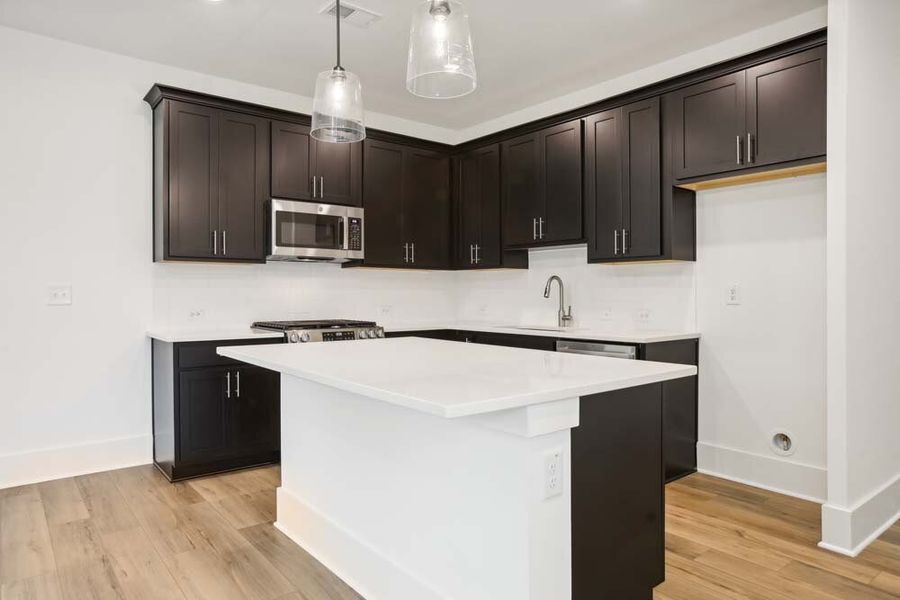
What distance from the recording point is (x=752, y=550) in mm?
2549

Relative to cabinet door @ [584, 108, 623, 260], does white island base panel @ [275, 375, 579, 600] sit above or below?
below

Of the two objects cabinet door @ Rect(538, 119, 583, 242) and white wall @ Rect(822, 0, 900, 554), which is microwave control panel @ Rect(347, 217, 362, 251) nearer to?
cabinet door @ Rect(538, 119, 583, 242)

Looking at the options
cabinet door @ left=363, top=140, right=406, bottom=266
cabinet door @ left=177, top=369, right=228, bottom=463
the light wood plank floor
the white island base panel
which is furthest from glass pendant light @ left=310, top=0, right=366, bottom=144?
cabinet door @ left=363, top=140, right=406, bottom=266

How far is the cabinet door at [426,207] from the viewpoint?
4.95 meters

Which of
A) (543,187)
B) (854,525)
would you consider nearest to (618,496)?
(854,525)

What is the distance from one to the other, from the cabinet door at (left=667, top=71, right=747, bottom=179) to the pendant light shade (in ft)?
7.21

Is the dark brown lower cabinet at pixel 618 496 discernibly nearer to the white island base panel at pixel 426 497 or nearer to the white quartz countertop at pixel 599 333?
the white island base panel at pixel 426 497

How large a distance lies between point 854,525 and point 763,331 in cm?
124

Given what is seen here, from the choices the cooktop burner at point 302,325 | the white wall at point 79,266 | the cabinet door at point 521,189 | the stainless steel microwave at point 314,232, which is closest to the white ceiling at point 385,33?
the white wall at point 79,266

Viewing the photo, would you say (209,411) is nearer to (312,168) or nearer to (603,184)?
(312,168)

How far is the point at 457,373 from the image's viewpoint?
1.78 metres

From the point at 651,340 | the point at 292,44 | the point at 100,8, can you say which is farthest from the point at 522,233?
the point at 100,8

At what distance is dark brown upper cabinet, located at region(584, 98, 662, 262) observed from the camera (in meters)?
3.69

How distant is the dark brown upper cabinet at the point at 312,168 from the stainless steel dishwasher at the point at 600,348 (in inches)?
79.2
